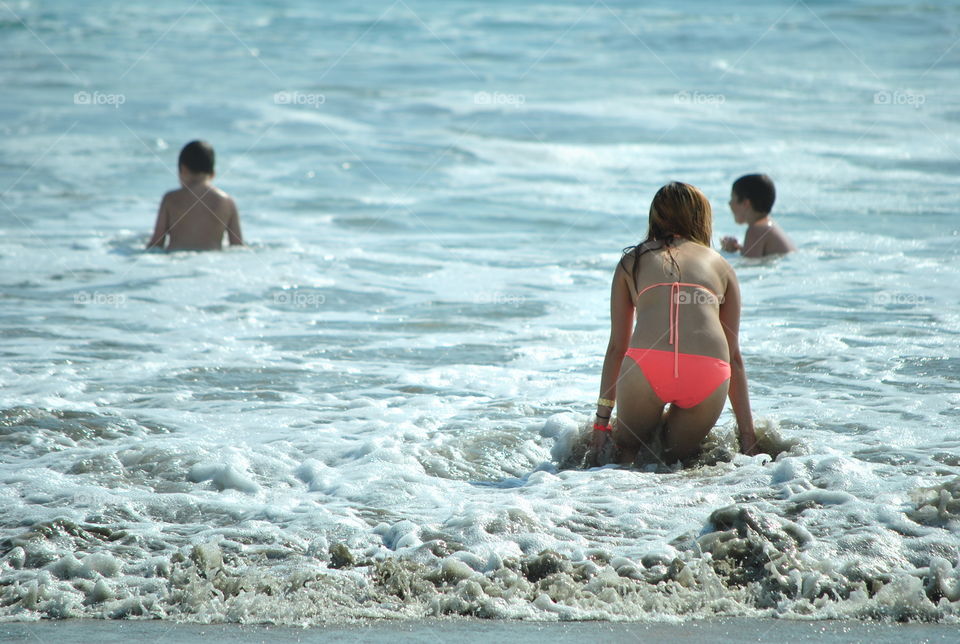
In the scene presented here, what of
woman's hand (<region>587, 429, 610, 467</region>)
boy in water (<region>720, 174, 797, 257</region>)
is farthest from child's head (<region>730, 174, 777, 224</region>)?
woman's hand (<region>587, 429, 610, 467</region>)

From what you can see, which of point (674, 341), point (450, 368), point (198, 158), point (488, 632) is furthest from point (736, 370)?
point (198, 158)

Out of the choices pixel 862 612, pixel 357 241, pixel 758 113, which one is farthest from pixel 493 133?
pixel 862 612

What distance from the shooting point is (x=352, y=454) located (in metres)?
4.70

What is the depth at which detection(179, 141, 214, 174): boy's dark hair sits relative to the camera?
29.2ft

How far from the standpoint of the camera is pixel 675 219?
4.39m

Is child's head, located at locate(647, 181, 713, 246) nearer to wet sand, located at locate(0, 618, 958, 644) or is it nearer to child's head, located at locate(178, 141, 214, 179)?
wet sand, located at locate(0, 618, 958, 644)

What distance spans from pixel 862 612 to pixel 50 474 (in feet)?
10.8

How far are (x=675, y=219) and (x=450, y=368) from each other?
2.15 m

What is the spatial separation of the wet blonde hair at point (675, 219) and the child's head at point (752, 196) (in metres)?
3.89

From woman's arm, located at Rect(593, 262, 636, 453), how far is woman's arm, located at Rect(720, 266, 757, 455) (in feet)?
1.42

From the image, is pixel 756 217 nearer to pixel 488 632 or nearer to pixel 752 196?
pixel 752 196

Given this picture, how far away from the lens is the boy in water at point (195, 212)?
29.7 feet

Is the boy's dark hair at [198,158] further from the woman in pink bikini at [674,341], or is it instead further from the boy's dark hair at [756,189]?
the woman in pink bikini at [674,341]

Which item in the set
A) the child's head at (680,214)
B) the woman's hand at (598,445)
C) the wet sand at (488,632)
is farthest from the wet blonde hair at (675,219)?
the wet sand at (488,632)
